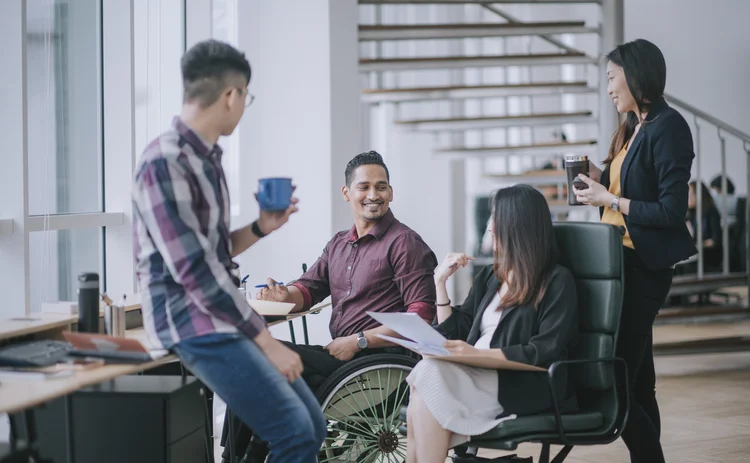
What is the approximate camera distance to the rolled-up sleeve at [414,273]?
9.20 ft

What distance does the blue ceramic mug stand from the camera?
1.99 meters

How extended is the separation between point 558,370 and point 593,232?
0.43 meters

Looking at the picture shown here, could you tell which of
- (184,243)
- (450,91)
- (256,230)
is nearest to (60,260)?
(256,230)

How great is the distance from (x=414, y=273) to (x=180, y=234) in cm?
120

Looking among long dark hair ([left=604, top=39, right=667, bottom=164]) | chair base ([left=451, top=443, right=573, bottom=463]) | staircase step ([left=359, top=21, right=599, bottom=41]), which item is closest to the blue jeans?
chair base ([left=451, top=443, right=573, bottom=463])

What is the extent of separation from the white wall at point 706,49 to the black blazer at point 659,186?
8.88 m

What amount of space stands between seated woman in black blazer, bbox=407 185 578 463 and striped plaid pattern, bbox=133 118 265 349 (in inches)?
26.2

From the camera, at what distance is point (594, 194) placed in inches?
106

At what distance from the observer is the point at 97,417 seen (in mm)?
2303

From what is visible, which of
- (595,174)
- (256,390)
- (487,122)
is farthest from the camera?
(487,122)

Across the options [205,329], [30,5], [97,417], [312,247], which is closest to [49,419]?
[97,417]

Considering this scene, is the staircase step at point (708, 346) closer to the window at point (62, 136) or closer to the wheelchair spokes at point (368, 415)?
the wheelchair spokes at point (368, 415)

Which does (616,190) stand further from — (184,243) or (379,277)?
(184,243)

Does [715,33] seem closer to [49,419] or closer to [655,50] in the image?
[655,50]
